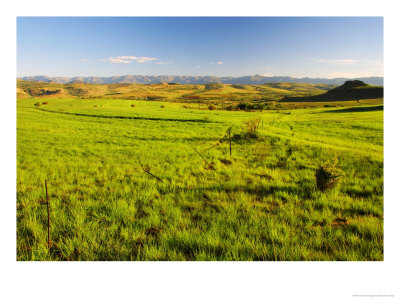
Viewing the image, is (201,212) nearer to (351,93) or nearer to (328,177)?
(328,177)

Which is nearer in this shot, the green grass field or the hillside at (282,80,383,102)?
the green grass field

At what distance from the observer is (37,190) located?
5535 mm

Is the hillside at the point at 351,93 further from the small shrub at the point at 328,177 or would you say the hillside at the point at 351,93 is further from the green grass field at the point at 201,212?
the small shrub at the point at 328,177

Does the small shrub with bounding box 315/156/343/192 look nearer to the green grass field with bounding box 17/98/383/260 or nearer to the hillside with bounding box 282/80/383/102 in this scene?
the green grass field with bounding box 17/98/383/260

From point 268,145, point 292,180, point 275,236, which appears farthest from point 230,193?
point 268,145

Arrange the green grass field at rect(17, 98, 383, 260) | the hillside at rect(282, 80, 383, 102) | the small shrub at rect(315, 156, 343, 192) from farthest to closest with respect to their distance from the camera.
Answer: the hillside at rect(282, 80, 383, 102) → the small shrub at rect(315, 156, 343, 192) → the green grass field at rect(17, 98, 383, 260)

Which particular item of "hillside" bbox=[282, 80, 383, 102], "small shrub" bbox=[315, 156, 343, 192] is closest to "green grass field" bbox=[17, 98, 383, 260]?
"small shrub" bbox=[315, 156, 343, 192]

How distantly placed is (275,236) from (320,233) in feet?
2.69

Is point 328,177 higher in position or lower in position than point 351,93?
lower

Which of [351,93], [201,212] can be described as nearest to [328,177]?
[201,212]

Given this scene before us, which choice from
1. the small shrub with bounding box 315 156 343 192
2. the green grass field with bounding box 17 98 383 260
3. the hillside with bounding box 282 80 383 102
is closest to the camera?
the green grass field with bounding box 17 98 383 260

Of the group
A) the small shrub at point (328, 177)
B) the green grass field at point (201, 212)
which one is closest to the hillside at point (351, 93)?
the green grass field at point (201, 212)

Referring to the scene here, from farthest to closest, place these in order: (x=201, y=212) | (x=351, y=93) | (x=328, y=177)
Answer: (x=351, y=93), (x=328, y=177), (x=201, y=212)

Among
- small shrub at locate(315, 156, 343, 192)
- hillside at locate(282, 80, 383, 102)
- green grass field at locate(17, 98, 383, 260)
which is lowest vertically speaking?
green grass field at locate(17, 98, 383, 260)
